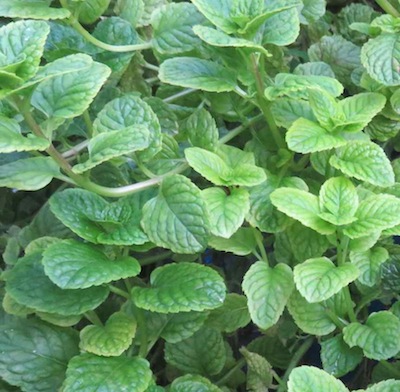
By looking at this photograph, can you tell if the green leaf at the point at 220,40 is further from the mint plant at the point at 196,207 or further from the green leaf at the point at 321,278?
the green leaf at the point at 321,278

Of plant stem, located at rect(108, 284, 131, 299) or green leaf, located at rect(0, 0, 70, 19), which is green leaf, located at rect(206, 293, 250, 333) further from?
green leaf, located at rect(0, 0, 70, 19)

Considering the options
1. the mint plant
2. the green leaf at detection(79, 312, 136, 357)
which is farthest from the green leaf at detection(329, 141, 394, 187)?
the green leaf at detection(79, 312, 136, 357)

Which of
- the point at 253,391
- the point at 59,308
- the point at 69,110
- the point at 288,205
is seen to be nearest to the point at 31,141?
the point at 69,110

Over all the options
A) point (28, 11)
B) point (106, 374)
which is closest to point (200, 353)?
point (106, 374)

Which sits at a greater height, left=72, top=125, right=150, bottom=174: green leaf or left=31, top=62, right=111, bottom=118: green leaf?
left=31, top=62, right=111, bottom=118: green leaf

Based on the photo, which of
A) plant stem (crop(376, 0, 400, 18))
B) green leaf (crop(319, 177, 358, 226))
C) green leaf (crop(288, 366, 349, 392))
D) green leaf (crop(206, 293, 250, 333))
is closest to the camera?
green leaf (crop(288, 366, 349, 392))

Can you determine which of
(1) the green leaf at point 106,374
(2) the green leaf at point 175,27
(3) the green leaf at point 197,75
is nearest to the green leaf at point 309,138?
(3) the green leaf at point 197,75
